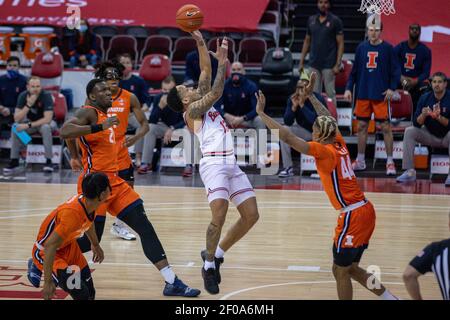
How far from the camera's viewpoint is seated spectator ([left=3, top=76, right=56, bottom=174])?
1516cm

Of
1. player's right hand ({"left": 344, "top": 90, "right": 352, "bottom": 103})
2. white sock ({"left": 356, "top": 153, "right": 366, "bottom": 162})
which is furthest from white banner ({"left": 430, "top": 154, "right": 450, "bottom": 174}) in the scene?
player's right hand ({"left": 344, "top": 90, "right": 352, "bottom": 103})

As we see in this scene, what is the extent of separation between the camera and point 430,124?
14.1 meters

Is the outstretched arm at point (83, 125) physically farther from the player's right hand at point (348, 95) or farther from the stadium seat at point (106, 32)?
the stadium seat at point (106, 32)

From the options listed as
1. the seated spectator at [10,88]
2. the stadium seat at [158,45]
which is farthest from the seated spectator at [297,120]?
the seated spectator at [10,88]

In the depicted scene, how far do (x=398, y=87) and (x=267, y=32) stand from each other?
363 cm

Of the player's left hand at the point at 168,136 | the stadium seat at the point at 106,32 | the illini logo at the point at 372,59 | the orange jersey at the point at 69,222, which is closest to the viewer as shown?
the orange jersey at the point at 69,222

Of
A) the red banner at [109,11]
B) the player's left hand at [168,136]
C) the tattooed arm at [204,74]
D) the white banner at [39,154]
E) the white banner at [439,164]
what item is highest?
the tattooed arm at [204,74]

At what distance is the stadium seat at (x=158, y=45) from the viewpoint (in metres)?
18.1

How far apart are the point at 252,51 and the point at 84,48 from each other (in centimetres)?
333

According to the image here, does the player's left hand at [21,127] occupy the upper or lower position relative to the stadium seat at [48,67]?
lower

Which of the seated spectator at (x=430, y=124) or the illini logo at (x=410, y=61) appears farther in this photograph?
the illini logo at (x=410, y=61)

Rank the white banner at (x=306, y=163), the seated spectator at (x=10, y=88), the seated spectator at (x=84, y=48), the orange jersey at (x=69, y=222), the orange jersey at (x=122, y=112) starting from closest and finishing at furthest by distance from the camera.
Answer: the orange jersey at (x=69, y=222) < the orange jersey at (x=122, y=112) < the white banner at (x=306, y=163) < the seated spectator at (x=10, y=88) < the seated spectator at (x=84, y=48)

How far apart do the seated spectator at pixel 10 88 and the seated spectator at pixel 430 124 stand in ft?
22.5

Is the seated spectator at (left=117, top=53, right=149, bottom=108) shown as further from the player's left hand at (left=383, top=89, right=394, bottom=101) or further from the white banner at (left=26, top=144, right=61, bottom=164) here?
the player's left hand at (left=383, top=89, right=394, bottom=101)
